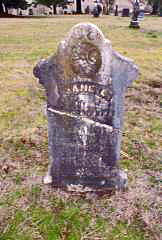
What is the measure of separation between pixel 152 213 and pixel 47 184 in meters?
1.27

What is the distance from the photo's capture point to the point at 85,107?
2400 mm

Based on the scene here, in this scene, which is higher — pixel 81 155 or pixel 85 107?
pixel 85 107

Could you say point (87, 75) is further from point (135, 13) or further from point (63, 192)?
point (135, 13)

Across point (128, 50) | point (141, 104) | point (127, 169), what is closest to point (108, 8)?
point (128, 50)

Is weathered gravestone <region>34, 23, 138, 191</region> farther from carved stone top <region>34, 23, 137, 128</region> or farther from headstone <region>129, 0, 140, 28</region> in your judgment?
headstone <region>129, 0, 140, 28</region>

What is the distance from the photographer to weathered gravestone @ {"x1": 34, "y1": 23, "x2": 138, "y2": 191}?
A: 2119mm

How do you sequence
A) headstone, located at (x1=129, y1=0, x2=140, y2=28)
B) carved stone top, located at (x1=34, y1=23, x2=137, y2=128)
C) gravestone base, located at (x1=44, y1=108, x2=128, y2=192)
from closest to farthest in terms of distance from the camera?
carved stone top, located at (x1=34, y1=23, x2=137, y2=128) < gravestone base, located at (x1=44, y1=108, x2=128, y2=192) < headstone, located at (x1=129, y1=0, x2=140, y2=28)

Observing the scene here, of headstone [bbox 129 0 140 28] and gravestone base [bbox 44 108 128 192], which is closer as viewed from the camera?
gravestone base [bbox 44 108 128 192]

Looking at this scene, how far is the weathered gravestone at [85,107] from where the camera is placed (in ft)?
6.95

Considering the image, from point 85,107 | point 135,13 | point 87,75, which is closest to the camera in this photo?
point 87,75

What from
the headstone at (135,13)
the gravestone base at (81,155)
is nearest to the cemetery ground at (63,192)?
the gravestone base at (81,155)

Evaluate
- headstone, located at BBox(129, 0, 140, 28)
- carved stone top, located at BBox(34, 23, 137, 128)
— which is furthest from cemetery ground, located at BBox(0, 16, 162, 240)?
headstone, located at BBox(129, 0, 140, 28)

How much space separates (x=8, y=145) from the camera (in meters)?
3.85

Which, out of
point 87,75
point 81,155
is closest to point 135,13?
point 81,155
